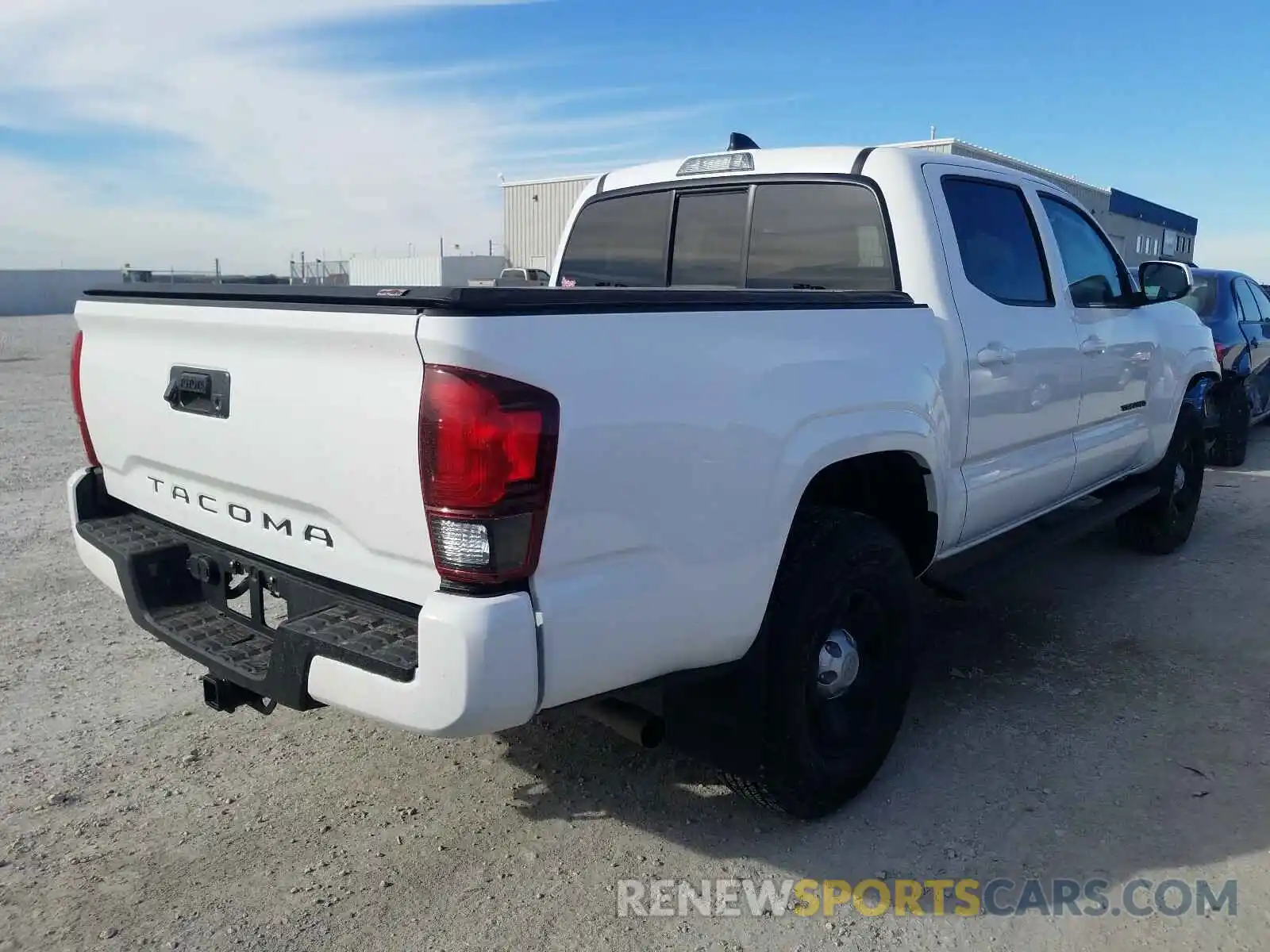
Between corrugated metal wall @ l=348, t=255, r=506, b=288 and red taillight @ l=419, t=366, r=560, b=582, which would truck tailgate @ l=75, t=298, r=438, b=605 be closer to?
red taillight @ l=419, t=366, r=560, b=582

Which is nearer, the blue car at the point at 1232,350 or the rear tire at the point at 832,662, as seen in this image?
the rear tire at the point at 832,662

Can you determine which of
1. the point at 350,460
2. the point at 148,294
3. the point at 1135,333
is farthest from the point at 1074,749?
the point at 148,294

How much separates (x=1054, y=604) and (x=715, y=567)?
11.6 ft

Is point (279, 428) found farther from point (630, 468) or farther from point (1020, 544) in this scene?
point (1020, 544)

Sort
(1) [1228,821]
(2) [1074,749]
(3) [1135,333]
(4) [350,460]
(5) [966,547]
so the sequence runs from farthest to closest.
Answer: (3) [1135,333] < (5) [966,547] < (2) [1074,749] < (1) [1228,821] < (4) [350,460]

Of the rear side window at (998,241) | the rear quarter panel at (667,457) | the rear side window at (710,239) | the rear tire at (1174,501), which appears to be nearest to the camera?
the rear quarter panel at (667,457)

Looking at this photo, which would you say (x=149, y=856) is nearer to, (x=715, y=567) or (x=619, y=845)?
(x=619, y=845)

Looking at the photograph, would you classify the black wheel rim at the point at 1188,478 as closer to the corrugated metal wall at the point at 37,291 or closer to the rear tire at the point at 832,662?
the rear tire at the point at 832,662

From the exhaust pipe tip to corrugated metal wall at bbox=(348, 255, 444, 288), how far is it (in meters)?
24.7

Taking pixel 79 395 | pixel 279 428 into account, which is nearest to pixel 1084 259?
pixel 279 428

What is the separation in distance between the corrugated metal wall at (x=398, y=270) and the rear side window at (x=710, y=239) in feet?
75.1

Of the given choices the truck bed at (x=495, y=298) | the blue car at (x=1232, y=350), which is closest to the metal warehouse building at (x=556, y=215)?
the blue car at (x=1232, y=350)

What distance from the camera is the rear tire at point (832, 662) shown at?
2914 millimetres

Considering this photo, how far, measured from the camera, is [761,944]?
8.75 ft
